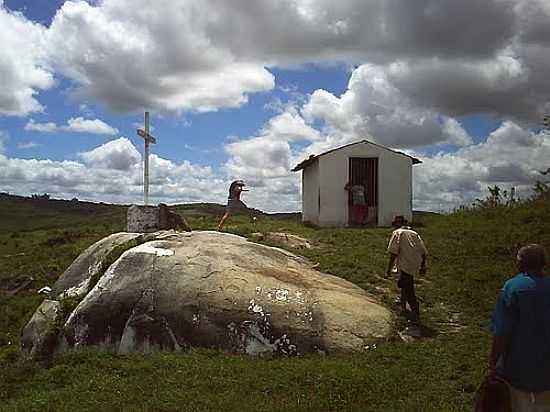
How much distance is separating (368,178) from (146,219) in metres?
11.2

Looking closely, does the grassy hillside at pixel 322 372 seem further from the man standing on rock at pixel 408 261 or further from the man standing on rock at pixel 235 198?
the man standing on rock at pixel 235 198

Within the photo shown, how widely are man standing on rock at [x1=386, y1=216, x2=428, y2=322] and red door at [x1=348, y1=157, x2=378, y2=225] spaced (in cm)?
1320

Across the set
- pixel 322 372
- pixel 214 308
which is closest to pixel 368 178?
pixel 214 308

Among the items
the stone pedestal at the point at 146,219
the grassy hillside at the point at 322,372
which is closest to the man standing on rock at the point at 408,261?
the grassy hillside at the point at 322,372

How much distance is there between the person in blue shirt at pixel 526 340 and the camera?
575 centimetres

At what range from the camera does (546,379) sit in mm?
5754

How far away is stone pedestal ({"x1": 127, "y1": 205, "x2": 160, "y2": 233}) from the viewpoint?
16.7m

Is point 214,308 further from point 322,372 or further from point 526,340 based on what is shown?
point 526,340

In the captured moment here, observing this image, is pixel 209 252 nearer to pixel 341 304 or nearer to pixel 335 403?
pixel 341 304

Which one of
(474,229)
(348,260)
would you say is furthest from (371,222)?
(348,260)

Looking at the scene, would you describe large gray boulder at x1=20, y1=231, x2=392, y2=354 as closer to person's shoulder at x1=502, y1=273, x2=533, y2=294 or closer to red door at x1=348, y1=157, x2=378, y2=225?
person's shoulder at x1=502, y1=273, x2=533, y2=294

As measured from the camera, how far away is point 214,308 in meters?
11.2

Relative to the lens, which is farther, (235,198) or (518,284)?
(235,198)

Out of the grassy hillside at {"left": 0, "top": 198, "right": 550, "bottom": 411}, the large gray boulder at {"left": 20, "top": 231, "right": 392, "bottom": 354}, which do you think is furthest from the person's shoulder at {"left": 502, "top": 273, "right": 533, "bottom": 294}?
the large gray boulder at {"left": 20, "top": 231, "right": 392, "bottom": 354}
